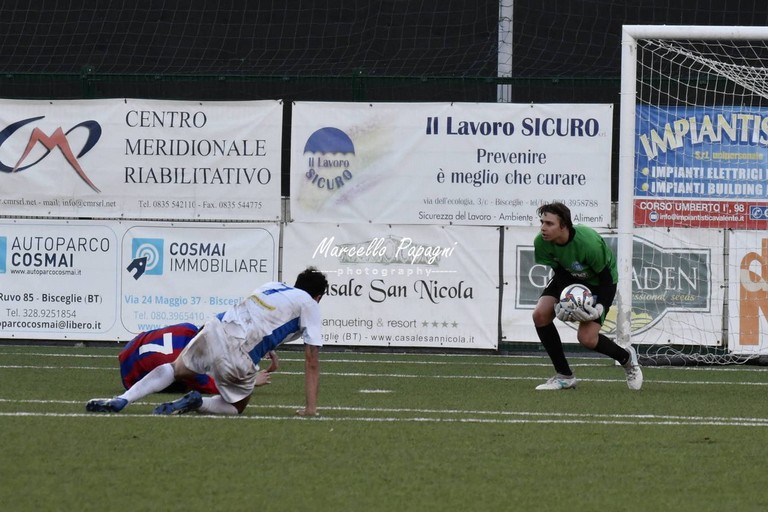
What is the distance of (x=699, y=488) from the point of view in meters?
6.54

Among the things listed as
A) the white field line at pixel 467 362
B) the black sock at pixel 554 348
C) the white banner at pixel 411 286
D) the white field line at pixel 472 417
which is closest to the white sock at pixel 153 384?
the white field line at pixel 472 417

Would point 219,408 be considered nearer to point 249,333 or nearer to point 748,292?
point 249,333

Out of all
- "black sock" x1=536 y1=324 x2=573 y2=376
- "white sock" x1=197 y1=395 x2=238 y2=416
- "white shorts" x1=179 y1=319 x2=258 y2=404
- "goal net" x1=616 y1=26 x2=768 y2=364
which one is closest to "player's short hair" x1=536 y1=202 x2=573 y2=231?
"black sock" x1=536 y1=324 x2=573 y2=376

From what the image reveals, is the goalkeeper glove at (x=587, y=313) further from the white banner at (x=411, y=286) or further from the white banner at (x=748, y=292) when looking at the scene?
the white banner at (x=748, y=292)

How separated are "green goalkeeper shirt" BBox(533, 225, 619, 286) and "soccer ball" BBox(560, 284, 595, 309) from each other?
17 centimetres

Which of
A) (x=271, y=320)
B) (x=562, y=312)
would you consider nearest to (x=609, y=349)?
(x=562, y=312)

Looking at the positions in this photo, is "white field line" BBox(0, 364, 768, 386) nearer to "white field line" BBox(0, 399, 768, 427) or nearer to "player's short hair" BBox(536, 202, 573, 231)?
"player's short hair" BBox(536, 202, 573, 231)

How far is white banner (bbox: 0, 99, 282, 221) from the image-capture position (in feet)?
51.5

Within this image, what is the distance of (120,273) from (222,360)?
7.08 metres

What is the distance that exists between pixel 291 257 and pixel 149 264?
1.53 metres

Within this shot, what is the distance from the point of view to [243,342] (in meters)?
8.84

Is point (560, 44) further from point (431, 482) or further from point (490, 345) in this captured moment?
point (431, 482)

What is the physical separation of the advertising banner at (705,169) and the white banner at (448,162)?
0.47m

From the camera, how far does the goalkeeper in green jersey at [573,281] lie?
11.3 m
